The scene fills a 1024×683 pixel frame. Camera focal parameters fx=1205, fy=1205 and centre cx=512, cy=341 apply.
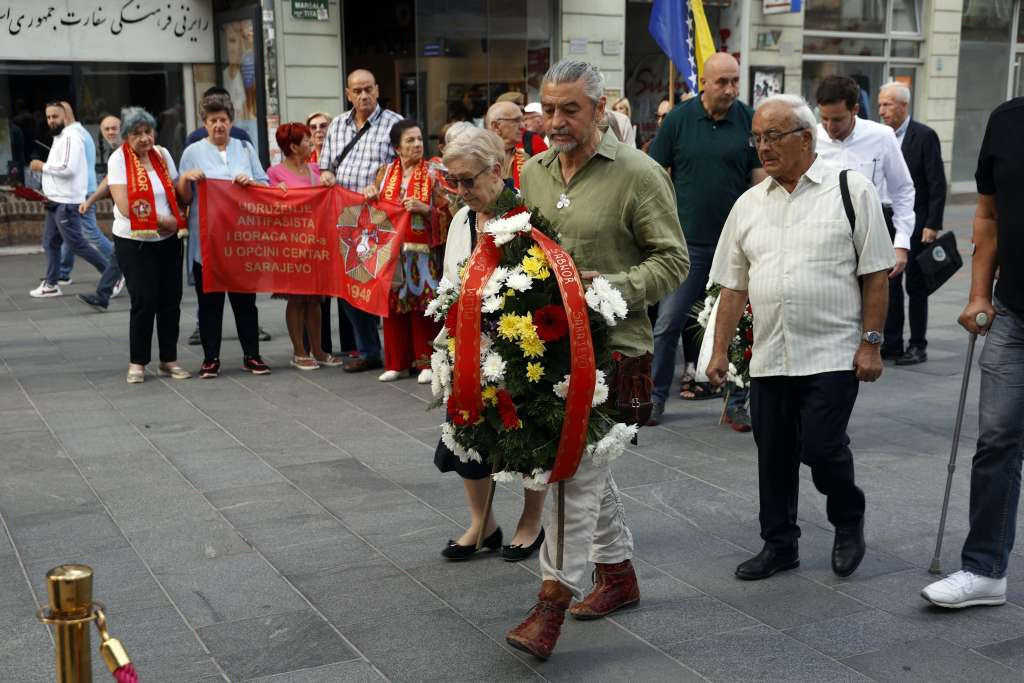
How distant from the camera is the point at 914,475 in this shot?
618cm

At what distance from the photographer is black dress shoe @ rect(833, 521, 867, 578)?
4.73m

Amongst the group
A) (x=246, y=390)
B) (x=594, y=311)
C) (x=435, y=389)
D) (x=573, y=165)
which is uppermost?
(x=573, y=165)

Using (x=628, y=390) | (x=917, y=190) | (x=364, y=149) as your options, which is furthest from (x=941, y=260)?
(x=364, y=149)

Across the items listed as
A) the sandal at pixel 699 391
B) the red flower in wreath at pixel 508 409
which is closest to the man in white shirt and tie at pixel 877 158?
the sandal at pixel 699 391

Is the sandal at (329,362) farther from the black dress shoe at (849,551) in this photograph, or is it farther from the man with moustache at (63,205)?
the black dress shoe at (849,551)

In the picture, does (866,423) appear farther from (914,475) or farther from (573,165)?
(573,165)

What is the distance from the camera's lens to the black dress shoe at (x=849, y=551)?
15.5ft

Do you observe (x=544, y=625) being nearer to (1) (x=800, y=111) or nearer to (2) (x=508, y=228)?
(2) (x=508, y=228)

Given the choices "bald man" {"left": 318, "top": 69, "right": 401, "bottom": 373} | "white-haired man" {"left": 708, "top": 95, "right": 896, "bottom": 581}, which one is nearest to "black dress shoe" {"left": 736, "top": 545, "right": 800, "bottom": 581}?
"white-haired man" {"left": 708, "top": 95, "right": 896, "bottom": 581}

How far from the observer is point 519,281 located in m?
3.86

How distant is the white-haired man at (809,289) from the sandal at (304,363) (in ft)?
16.4


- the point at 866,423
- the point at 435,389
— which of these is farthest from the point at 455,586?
the point at 866,423

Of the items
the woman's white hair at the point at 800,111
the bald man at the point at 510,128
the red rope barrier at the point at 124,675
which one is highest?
the woman's white hair at the point at 800,111

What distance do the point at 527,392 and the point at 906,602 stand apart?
173cm
